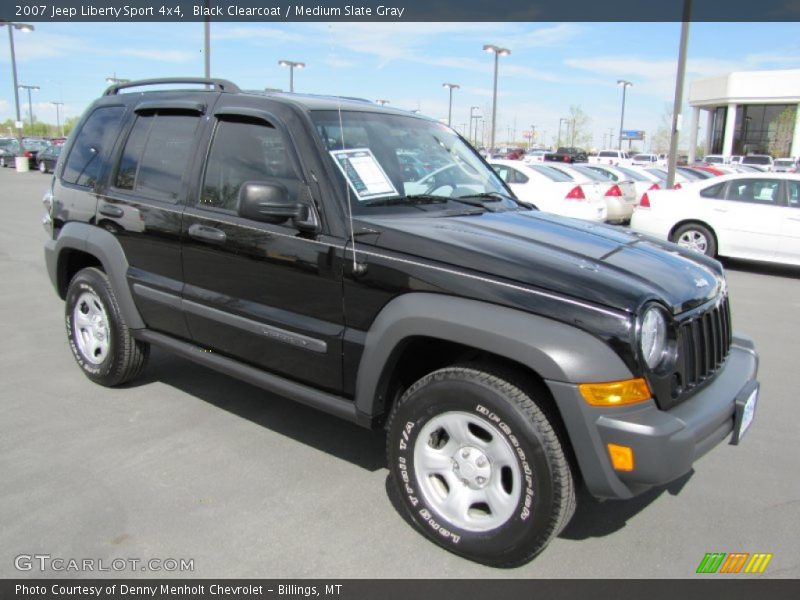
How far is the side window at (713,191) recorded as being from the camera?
34.9 ft

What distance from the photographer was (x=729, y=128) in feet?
197

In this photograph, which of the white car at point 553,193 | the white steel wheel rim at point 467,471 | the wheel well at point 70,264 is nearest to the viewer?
the white steel wheel rim at point 467,471

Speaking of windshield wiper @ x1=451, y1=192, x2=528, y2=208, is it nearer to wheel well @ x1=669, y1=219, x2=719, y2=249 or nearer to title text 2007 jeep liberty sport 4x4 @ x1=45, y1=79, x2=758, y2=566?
title text 2007 jeep liberty sport 4x4 @ x1=45, y1=79, x2=758, y2=566

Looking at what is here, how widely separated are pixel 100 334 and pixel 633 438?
3.69m

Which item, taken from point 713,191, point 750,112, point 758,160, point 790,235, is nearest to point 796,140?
point 750,112

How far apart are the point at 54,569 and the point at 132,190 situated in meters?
2.34

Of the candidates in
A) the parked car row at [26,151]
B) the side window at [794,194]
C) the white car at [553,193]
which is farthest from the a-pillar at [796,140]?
the parked car row at [26,151]

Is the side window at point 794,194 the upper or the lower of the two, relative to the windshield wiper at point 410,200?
lower

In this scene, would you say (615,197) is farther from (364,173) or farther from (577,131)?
(577,131)

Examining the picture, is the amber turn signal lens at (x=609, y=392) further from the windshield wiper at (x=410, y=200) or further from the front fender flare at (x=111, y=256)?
the front fender flare at (x=111, y=256)

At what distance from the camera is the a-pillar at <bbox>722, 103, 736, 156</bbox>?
59500 millimetres

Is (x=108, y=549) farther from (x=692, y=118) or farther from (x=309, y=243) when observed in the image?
(x=692, y=118)

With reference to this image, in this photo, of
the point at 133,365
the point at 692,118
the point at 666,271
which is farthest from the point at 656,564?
the point at 692,118
